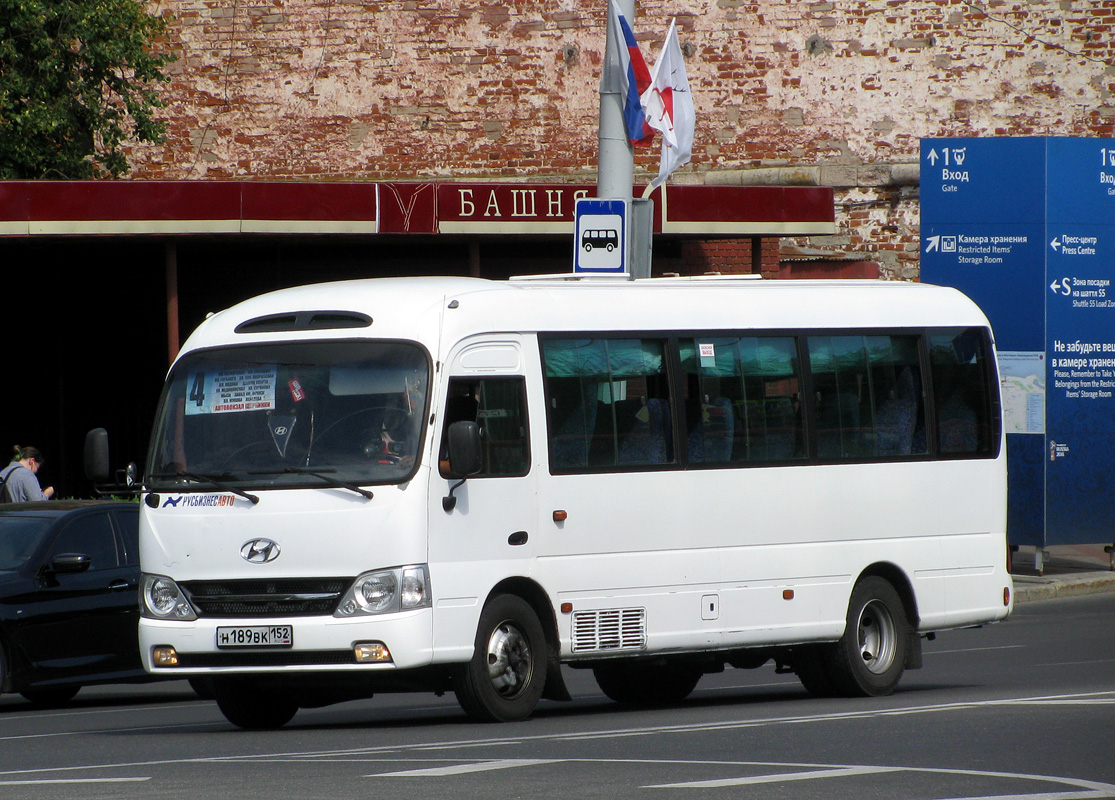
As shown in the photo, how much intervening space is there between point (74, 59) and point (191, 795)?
20.6m

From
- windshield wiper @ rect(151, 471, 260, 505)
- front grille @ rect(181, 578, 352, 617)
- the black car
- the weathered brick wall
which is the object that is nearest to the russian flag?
the black car

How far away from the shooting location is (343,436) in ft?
35.1

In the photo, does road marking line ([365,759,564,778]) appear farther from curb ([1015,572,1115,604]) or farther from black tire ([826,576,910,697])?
curb ([1015,572,1115,604])

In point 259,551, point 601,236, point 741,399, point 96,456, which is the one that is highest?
point 601,236

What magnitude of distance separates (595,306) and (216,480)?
8.67 ft

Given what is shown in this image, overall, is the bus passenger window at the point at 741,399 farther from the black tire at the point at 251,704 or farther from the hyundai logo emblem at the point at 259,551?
the black tire at the point at 251,704

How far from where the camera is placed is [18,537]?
47.1 ft

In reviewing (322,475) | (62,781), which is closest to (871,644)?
(322,475)

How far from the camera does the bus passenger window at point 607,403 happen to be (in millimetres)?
11430

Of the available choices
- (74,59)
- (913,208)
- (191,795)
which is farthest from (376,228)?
(191,795)

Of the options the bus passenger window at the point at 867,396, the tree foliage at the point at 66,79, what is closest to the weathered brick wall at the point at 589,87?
the tree foliage at the point at 66,79

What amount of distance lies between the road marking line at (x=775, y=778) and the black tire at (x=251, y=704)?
13.6ft

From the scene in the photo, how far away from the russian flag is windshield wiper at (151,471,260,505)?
6988 millimetres

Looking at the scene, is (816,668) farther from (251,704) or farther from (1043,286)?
(1043,286)
